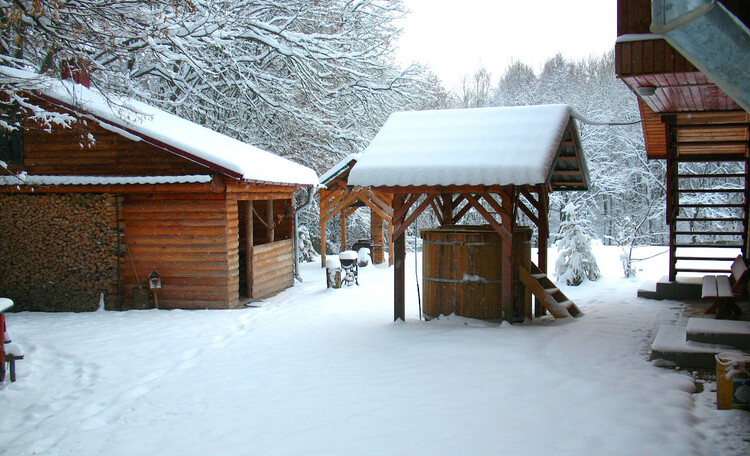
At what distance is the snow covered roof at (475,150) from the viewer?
812cm

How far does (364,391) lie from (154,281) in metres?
6.93

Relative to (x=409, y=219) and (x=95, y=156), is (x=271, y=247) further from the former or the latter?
(x=409, y=219)

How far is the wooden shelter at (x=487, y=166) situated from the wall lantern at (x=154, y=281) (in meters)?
4.95

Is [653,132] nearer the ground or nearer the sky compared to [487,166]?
nearer the sky

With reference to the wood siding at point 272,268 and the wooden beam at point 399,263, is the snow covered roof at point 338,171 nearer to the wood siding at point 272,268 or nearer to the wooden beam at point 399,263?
the wood siding at point 272,268

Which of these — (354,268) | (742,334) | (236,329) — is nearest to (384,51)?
(354,268)

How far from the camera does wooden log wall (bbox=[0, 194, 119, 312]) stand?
11.7 meters

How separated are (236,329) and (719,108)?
783 centimetres

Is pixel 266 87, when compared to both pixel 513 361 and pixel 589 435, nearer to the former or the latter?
pixel 513 361

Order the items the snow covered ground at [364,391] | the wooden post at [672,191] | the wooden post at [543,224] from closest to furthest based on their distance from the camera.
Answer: the snow covered ground at [364,391] → the wooden post at [543,224] → the wooden post at [672,191]

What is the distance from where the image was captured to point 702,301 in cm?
993

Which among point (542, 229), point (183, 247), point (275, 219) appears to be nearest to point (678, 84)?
point (542, 229)

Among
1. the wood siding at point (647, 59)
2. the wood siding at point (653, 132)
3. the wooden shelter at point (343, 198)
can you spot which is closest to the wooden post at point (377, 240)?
the wooden shelter at point (343, 198)

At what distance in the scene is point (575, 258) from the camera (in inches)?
546
